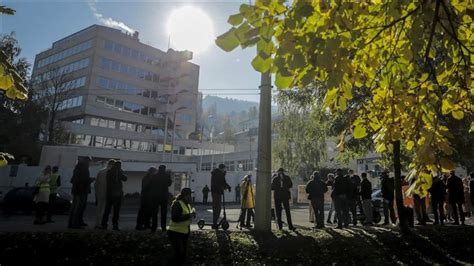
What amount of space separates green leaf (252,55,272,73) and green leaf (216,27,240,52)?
19cm

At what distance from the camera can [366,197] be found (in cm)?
1266

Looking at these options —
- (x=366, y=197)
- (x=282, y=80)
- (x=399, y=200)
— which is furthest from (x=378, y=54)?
(x=366, y=197)

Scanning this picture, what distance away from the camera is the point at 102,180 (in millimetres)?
10148

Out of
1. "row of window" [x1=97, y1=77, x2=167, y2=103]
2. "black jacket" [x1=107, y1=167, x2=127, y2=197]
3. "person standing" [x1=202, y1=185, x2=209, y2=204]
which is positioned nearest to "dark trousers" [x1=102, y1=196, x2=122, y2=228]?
"black jacket" [x1=107, y1=167, x2=127, y2=197]

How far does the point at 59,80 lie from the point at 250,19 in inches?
1792

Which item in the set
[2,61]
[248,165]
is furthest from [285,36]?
[248,165]

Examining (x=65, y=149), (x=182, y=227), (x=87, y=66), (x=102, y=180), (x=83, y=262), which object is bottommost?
(x=83, y=262)

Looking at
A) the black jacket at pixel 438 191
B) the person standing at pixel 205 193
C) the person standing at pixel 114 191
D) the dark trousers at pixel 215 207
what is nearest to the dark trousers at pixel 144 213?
the person standing at pixel 114 191

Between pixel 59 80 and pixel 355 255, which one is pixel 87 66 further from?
pixel 355 255

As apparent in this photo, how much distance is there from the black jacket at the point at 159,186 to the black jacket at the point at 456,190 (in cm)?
953

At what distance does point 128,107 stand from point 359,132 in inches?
2159

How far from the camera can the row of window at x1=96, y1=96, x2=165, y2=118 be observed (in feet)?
171

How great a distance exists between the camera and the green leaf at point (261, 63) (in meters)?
2.52

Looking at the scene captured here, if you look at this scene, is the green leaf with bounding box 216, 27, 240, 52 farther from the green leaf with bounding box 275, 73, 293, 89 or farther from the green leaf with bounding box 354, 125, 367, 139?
the green leaf with bounding box 354, 125, 367, 139
